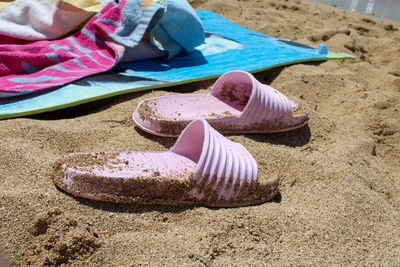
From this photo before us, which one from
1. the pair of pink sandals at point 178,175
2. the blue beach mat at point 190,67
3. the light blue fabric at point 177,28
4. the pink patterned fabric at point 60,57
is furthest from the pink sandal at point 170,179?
the light blue fabric at point 177,28

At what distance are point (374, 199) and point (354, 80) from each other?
1124 mm

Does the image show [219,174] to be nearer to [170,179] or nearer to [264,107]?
[170,179]

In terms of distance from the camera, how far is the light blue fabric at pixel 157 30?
1.98 m

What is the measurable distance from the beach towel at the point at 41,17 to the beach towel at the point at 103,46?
0.24 ft

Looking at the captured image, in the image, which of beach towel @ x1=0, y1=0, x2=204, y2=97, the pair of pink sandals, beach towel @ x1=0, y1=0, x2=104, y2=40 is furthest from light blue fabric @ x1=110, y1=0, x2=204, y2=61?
the pair of pink sandals

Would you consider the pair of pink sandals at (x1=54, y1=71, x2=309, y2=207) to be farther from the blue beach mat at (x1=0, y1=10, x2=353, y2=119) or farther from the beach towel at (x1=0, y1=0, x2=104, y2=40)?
the beach towel at (x1=0, y1=0, x2=104, y2=40)

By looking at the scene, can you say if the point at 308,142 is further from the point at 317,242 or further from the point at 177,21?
the point at 177,21

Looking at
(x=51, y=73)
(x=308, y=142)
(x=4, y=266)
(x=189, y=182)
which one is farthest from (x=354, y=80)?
(x=4, y=266)

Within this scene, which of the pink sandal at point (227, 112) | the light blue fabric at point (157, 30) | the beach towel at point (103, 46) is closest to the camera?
the pink sandal at point (227, 112)

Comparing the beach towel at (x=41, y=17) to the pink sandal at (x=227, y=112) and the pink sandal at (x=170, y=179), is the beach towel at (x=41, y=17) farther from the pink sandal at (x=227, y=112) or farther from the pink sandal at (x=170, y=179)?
the pink sandal at (x=170, y=179)

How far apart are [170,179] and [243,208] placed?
232 millimetres

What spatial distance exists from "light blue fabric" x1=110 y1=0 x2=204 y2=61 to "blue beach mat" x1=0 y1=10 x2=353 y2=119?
0.23 ft

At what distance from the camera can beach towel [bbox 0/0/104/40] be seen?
1995 millimetres

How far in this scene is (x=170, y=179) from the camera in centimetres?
104
